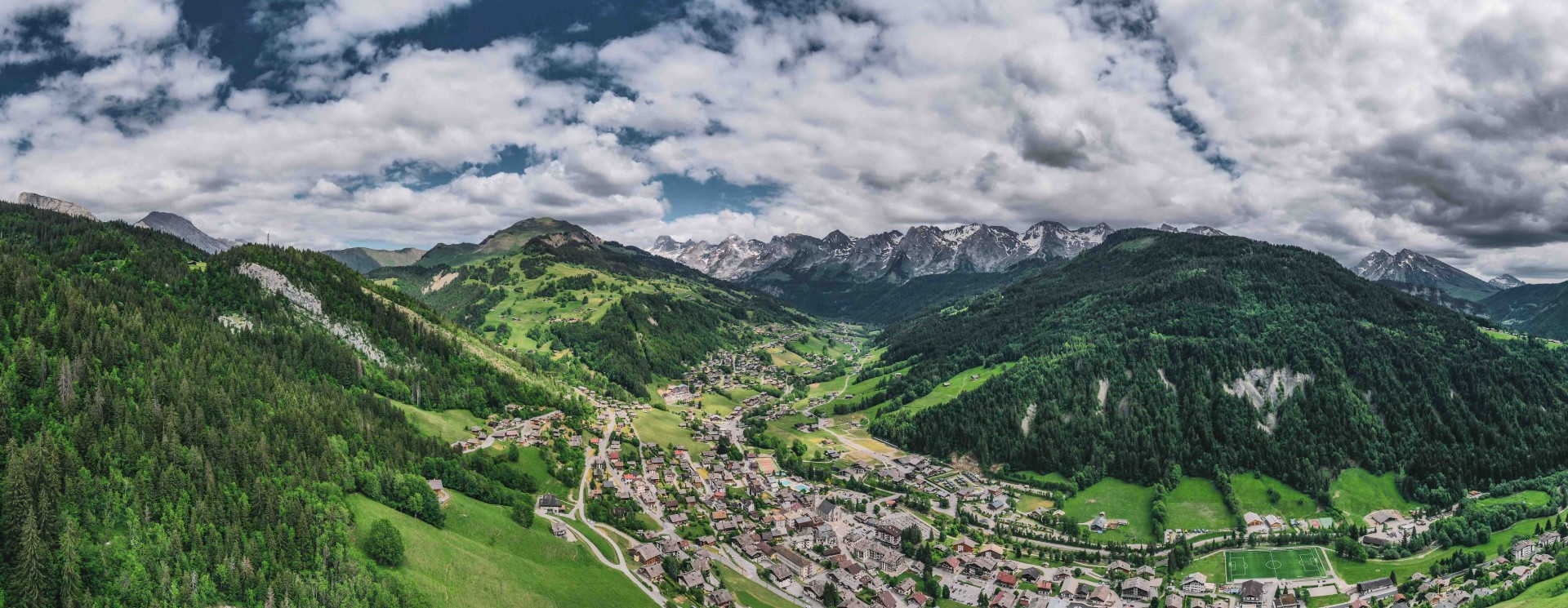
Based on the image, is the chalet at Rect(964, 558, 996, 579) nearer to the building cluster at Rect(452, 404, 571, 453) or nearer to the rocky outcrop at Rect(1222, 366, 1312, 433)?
the building cluster at Rect(452, 404, 571, 453)

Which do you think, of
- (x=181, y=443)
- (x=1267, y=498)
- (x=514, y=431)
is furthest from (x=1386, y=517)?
(x=181, y=443)

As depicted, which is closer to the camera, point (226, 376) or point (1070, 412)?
point (226, 376)

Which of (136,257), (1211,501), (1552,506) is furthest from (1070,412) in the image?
(136,257)

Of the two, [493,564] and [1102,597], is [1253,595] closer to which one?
[1102,597]

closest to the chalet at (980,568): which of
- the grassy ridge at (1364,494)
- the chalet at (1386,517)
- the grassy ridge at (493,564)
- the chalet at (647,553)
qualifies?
the chalet at (647,553)

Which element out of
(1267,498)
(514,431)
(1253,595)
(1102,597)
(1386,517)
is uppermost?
(1386,517)

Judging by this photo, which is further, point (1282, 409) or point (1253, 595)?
point (1282, 409)

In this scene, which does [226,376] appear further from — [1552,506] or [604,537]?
[1552,506]

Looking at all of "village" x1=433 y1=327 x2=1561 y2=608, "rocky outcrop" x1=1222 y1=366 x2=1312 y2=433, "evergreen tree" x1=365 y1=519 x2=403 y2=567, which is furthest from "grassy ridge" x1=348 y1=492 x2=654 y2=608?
"rocky outcrop" x1=1222 y1=366 x2=1312 y2=433
